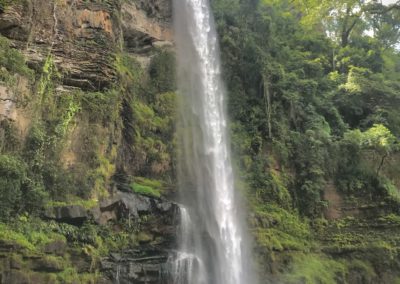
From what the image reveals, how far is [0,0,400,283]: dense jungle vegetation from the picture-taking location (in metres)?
10.4

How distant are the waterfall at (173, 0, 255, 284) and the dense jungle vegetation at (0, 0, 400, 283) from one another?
57 centimetres

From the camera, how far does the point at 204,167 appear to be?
1521cm

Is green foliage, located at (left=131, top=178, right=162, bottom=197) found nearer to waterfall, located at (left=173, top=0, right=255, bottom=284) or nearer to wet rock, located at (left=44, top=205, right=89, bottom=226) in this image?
waterfall, located at (left=173, top=0, right=255, bottom=284)

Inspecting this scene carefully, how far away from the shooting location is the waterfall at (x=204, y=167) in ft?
40.9

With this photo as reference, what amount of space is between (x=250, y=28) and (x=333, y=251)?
10.7 meters

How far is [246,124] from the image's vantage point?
17797mm

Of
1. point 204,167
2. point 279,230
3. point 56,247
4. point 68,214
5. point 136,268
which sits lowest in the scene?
point 136,268

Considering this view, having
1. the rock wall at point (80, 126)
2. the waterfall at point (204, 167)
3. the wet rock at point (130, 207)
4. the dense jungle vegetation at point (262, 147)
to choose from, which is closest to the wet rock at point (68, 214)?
the rock wall at point (80, 126)

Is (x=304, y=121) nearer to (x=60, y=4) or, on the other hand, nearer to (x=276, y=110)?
(x=276, y=110)

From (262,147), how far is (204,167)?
324 cm

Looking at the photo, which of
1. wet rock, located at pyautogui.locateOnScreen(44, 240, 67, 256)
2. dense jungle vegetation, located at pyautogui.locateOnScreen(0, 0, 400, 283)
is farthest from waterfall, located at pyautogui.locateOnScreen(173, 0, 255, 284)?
wet rock, located at pyautogui.locateOnScreen(44, 240, 67, 256)

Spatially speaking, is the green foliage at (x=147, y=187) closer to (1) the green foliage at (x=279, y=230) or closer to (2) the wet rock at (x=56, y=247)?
(2) the wet rock at (x=56, y=247)

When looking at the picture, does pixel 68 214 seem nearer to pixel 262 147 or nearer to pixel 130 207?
pixel 130 207

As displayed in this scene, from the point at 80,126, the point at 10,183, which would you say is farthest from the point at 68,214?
the point at 80,126
